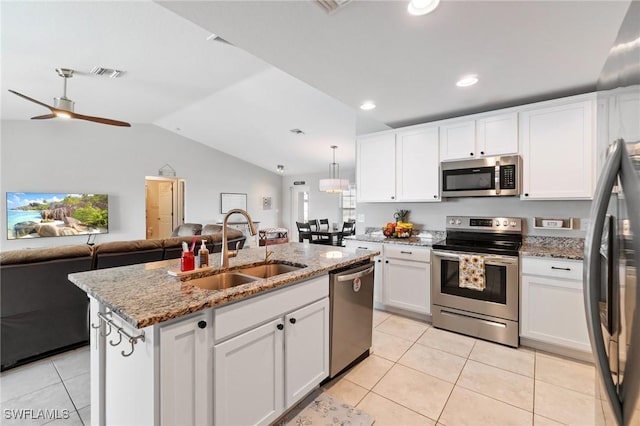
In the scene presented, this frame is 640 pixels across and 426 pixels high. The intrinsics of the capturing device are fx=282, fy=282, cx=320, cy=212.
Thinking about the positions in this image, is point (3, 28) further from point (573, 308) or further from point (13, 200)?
point (573, 308)

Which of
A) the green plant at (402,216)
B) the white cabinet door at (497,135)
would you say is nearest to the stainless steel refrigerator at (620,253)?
the white cabinet door at (497,135)

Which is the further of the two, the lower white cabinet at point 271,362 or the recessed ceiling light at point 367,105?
the recessed ceiling light at point 367,105

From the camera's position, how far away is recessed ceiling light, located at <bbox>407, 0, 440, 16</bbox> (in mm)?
1530

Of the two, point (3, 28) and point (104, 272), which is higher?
point (3, 28)

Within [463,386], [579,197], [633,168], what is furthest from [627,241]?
[579,197]

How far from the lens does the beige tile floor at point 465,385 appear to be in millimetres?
1784

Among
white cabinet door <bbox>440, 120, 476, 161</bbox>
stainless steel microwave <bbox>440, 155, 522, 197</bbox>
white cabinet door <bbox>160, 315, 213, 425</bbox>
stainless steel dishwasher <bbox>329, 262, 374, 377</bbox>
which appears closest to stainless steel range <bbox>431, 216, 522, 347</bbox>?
stainless steel microwave <bbox>440, 155, 522, 197</bbox>

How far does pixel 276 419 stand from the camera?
1.63 metres

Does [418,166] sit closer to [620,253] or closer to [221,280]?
[221,280]

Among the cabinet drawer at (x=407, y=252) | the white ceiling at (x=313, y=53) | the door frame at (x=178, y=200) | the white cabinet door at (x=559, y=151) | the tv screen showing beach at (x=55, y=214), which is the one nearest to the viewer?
the white ceiling at (x=313, y=53)

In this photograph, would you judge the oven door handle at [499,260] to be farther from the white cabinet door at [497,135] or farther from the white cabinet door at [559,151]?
the white cabinet door at [497,135]

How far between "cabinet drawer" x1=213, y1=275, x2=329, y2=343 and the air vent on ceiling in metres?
1.58

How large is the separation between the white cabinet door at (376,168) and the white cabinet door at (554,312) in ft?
5.73

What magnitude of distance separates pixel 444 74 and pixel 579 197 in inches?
66.0
